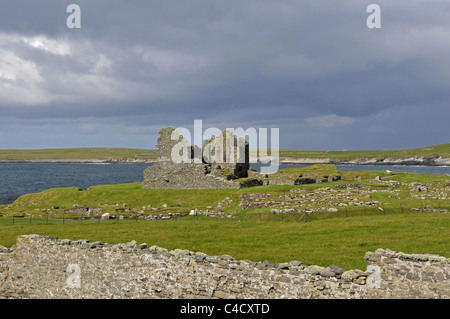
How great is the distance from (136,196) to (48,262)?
27.4 m

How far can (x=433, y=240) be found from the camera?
17.9m

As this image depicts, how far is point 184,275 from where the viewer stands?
545 inches

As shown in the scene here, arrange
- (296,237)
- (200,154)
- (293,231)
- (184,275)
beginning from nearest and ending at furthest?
(184,275), (296,237), (293,231), (200,154)

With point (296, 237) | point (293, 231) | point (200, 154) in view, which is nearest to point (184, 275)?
point (296, 237)

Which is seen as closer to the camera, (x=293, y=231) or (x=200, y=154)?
(x=293, y=231)

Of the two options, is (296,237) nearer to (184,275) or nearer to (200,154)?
(184,275)

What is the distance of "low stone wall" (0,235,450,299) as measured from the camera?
1144 cm

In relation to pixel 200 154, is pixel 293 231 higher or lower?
lower

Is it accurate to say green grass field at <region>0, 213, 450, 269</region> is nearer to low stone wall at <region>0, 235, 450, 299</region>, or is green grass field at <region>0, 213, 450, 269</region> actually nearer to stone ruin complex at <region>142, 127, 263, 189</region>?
low stone wall at <region>0, 235, 450, 299</region>

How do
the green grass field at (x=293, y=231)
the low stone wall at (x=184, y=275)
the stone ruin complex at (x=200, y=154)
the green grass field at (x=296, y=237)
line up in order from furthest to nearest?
the stone ruin complex at (x=200, y=154)
the green grass field at (x=293, y=231)
the green grass field at (x=296, y=237)
the low stone wall at (x=184, y=275)

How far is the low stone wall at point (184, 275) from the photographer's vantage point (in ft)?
37.5

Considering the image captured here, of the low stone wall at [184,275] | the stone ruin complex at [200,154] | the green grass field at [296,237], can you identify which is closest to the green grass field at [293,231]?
the green grass field at [296,237]

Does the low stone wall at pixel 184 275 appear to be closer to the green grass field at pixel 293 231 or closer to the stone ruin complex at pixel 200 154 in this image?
the green grass field at pixel 293 231
